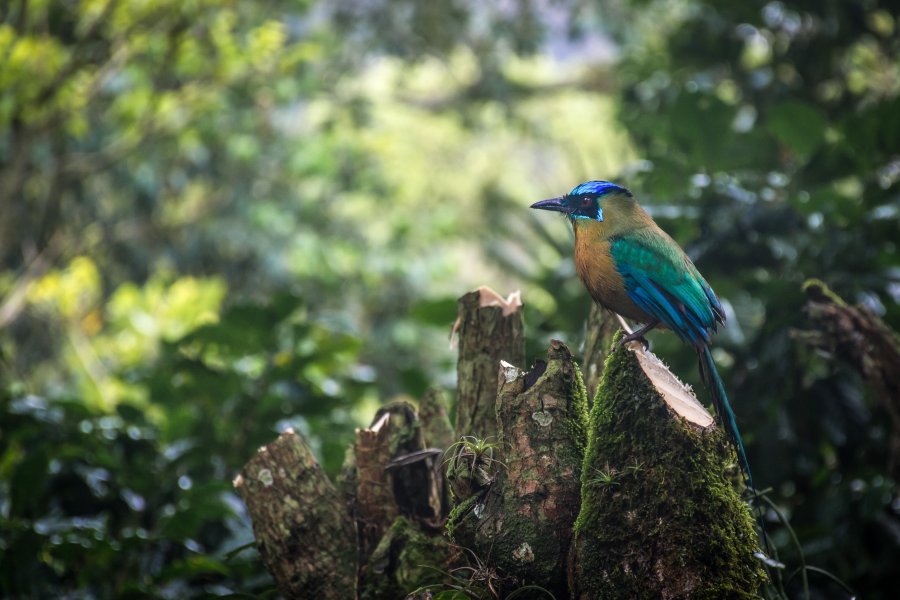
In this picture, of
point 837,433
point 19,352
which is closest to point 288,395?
point 837,433

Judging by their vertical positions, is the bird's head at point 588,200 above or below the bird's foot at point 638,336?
above

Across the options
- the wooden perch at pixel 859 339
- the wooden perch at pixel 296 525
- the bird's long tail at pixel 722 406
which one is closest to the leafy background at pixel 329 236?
the wooden perch at pixel 859 339

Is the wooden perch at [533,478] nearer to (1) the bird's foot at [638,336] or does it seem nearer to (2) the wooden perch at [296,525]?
(1) the bird's foot at [638,336]

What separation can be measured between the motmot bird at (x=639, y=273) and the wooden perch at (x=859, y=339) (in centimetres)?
100

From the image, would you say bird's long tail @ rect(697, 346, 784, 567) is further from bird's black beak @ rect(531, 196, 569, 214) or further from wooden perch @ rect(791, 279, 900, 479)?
wooden perch @ rect(791, 279, 900, 479)

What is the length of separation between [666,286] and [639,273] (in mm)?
71

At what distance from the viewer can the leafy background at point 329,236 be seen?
12.5 ft

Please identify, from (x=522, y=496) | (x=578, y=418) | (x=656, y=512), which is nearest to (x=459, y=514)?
(x=522, y=496)

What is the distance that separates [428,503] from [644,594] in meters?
0.85

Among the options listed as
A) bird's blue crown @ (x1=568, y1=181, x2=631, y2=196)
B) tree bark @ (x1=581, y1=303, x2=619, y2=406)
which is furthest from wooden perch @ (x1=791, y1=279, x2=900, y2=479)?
bird's blue crown @ (x1=568, y1=181, x2=631, y2=196)

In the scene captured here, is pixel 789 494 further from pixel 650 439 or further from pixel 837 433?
pixel 650 439

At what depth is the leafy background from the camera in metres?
3.80

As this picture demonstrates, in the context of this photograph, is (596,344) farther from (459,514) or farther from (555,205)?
(459,514)

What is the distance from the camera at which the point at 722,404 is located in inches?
85.9
